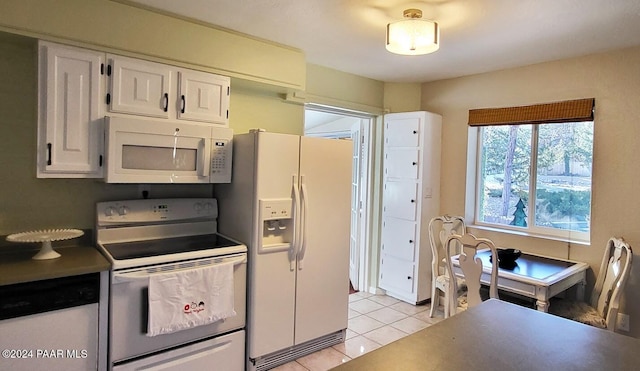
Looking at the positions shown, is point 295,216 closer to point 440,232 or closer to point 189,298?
point 189,298

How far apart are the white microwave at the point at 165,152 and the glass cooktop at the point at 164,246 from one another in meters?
0.43

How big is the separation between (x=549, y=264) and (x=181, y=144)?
293cm

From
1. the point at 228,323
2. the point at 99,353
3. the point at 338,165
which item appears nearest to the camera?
the point at 99,353

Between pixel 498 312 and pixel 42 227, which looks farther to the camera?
pixel 42 227

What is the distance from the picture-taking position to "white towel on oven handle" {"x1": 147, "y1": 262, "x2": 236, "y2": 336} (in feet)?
7.11

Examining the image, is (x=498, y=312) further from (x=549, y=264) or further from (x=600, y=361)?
(x=549, y=264)

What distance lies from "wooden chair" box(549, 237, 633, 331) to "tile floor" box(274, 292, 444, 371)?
115 cm

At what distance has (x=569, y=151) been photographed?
3357 millimetres

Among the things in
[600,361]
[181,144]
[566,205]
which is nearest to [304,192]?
[181,144]

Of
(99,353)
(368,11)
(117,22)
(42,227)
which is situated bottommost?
(99,353)

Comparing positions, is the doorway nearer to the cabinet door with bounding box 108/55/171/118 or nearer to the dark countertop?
the cabinet door with bounding box 108/55/171/118

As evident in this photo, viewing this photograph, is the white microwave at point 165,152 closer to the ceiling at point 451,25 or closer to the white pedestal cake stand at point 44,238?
the white pedestal cake stand at point 44,238

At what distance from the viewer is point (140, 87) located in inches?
94.3

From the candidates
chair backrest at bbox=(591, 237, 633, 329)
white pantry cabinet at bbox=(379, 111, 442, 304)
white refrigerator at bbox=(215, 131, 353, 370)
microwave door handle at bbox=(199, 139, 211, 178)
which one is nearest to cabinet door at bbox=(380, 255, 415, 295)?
white pantry cabinet at bbox=(379, 111, 442, 304)
